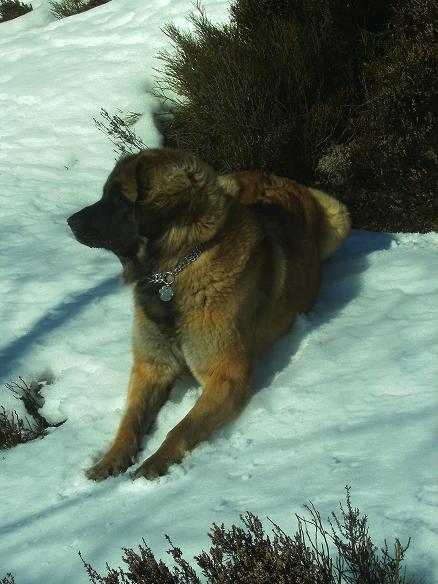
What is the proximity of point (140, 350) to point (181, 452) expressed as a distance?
0.74 m

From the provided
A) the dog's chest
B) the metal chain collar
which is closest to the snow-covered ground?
the dog's chest

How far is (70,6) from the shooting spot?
1182cm

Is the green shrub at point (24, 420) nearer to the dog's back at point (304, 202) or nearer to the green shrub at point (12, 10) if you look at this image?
the dog's back at point (304, 202)

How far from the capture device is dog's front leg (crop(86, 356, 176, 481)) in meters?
3.34

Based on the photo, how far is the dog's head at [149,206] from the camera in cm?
346

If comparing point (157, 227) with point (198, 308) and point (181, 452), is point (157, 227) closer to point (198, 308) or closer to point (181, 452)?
point (198, 308)

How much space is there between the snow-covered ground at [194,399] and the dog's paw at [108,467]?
6 cm

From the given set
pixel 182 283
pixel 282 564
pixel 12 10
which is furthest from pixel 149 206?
pixel 12 10

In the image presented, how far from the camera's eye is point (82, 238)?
3.52m

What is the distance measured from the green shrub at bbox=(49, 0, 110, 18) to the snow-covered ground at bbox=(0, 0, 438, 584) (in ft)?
18.5

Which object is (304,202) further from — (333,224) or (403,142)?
(403,142)

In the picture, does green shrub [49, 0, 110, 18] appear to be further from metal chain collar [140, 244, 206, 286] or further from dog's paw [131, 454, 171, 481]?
dog's paw [131, 454, 171, 481]

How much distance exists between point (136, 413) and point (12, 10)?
11.2m

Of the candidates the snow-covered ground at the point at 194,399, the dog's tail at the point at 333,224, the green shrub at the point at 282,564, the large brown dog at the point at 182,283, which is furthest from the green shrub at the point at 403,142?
the green shrub at the point at 282,564
